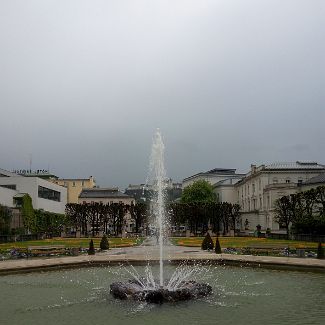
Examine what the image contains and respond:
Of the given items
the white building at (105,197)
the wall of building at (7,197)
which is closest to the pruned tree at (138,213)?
the wall of building at (7,197)

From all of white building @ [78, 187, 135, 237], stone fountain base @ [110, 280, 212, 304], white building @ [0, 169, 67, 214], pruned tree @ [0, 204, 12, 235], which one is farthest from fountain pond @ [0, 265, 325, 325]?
white building @ [78, 187, 135, 237]

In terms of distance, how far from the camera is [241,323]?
1267 centimetres

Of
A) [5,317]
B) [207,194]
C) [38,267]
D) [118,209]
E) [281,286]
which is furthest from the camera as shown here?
[207,194]

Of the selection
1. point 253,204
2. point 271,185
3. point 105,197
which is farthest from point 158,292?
point 105,197

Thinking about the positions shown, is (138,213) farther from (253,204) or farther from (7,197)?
(253,204)

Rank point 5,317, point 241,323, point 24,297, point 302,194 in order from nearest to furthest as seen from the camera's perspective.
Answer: point 241,323 < point 5,317 < point 24,297 < point 302,194

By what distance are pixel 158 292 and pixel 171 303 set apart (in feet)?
1.78

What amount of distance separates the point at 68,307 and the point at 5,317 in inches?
82.4

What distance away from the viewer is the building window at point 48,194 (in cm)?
8244

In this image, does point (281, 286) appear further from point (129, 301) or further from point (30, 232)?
point (30, 232)

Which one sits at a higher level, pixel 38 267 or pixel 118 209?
pixel 118 209

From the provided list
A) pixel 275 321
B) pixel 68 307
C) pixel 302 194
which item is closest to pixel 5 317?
pixel 68 307

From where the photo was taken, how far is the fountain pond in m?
13.3

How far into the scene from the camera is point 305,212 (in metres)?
67.5
